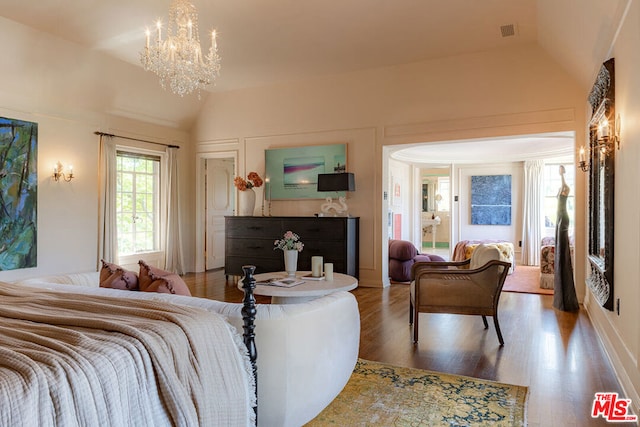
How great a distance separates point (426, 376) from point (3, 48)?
5.58 metres

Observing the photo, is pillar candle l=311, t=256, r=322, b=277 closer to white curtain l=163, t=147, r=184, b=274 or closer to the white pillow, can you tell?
the white pillow

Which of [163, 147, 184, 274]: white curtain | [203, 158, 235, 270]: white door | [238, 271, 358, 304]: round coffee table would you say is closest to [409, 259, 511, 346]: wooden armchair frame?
[238, 271, 358, 304]: round coffee table

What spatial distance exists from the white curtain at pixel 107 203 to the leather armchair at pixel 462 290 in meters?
4.78

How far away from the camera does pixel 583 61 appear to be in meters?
4.33

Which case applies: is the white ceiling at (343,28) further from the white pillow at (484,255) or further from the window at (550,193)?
the window at (550,193)

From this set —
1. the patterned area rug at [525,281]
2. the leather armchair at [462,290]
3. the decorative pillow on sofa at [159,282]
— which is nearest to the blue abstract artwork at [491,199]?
the patterned area rug at [525,281]

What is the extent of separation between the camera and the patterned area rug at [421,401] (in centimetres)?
231

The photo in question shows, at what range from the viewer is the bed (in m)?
1.25

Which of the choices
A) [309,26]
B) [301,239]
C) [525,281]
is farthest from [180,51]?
[525,281]

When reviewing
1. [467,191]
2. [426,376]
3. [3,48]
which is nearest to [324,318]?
[426,376]

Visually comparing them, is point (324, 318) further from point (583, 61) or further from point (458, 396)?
point (583, 61)

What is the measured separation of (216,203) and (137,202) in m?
1.60

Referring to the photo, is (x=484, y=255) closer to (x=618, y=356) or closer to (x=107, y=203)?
(x=618, y=356)

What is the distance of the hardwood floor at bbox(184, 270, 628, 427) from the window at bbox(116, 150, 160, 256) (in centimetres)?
416
